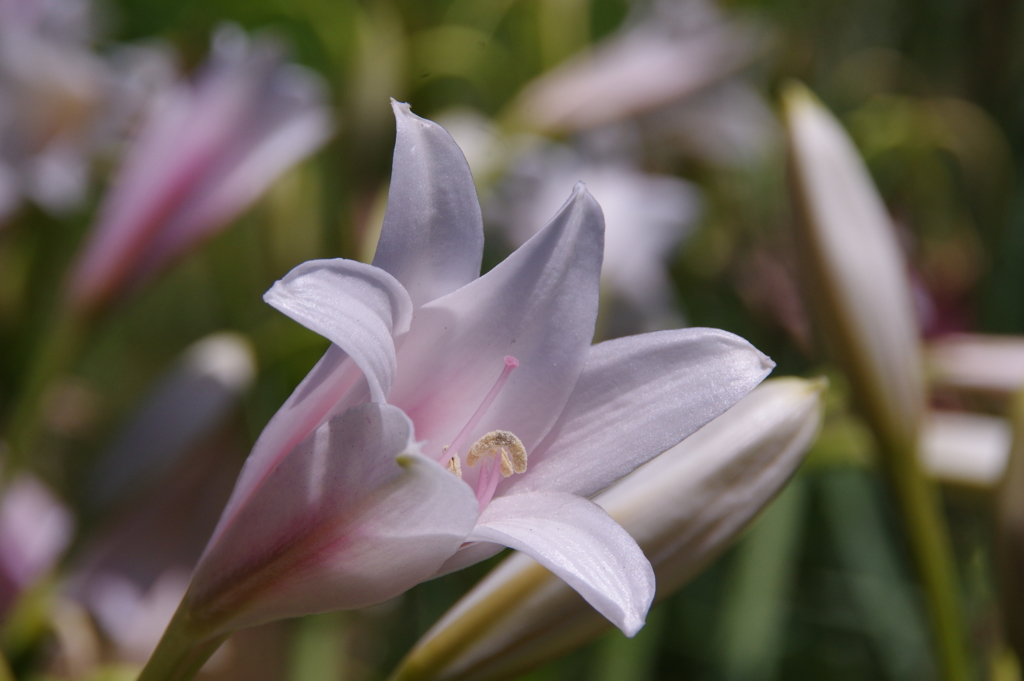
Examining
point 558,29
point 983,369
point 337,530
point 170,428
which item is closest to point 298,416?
point 337,530

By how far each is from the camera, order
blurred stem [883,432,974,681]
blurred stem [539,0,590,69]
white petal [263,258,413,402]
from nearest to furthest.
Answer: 1. white petal [263,258,413,402]
2. blurred stem [883,432,974,681]
3. blurred stem [539,0,590,69]

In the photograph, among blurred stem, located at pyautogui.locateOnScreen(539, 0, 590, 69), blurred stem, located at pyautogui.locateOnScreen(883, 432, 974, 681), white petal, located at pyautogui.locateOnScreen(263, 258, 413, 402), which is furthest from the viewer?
blurred stem, located at pyautogui.locateOnScreen(539, 0, 590, 69)

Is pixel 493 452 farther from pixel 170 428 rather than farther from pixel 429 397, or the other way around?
pixel 170 428

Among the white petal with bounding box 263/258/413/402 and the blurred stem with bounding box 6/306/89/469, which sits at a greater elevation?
the white petal with bounding box 263/258/413/402

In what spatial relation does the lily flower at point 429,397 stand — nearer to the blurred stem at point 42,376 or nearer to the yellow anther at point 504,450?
the yellow anther at point 504,450

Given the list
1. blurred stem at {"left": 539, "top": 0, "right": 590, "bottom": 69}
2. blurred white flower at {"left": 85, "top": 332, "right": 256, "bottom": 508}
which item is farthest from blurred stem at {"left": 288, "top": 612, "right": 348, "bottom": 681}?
blurred stem at {"left": 539, "top": 0, "right": 590, "bottom": 69}

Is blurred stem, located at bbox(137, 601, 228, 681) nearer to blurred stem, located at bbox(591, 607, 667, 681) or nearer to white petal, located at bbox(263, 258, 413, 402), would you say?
white petal, located at bbox(263, 258, 413, 402)
